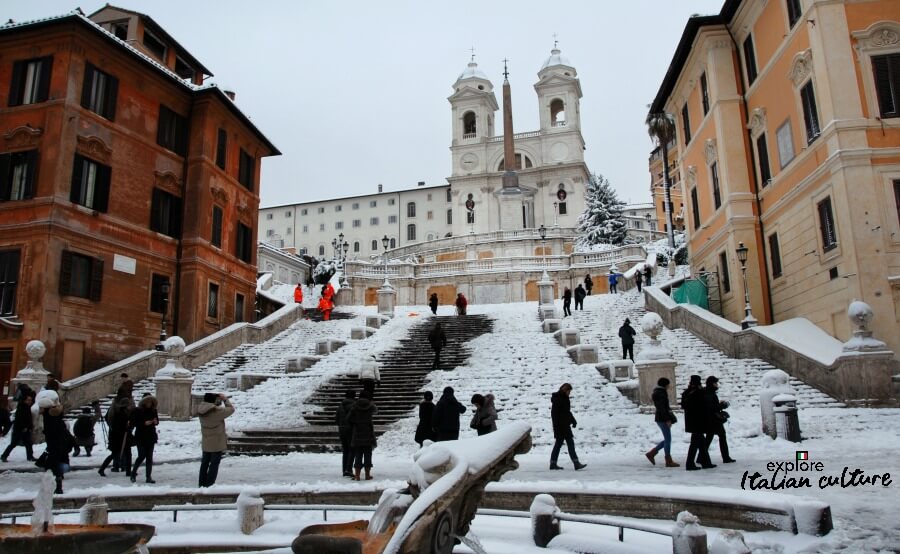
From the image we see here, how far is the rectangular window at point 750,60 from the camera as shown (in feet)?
81.8

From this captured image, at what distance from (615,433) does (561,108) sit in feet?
274

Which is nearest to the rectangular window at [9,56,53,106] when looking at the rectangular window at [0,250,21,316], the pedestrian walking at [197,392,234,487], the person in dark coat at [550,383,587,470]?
the rectangular window at [0,250,21,316]

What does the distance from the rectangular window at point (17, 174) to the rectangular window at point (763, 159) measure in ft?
82.7

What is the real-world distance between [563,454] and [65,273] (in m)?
17.7

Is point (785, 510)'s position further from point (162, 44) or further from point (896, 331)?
point (162, 44)

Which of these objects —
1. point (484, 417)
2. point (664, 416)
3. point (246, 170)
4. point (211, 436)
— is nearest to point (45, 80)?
point (246, 170)

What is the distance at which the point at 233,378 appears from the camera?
21828 mm

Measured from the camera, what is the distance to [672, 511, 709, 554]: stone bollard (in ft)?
Answer: 17.8

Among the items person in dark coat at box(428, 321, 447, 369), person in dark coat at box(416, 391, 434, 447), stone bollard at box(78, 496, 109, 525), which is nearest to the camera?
stone bollard at box(78, 496, 109, 525)

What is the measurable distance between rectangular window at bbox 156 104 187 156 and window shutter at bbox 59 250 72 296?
715 centimetres

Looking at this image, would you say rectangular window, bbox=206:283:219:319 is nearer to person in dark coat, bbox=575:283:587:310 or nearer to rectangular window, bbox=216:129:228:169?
rectangular window, bbox=216:129:228:169

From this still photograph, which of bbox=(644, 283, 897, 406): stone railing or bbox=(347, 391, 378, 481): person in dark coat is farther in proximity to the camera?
bbox=(644, 283, 897, 406): stone railing

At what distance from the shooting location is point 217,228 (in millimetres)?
30719

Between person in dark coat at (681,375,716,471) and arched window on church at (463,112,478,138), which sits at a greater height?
arched window on church at (463,112,478,138)
